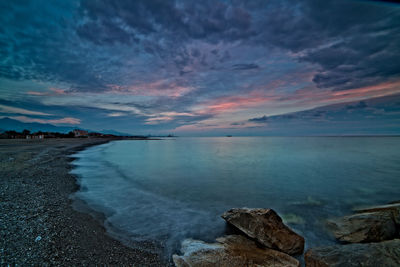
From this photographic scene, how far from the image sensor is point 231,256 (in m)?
3.81

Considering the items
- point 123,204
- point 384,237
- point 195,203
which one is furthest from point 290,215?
point 123,204

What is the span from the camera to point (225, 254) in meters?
3.87

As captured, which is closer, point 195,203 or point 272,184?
point 195,203

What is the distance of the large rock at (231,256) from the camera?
3675mm

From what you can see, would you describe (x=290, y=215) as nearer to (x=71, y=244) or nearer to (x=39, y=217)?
(x=71, y=244)

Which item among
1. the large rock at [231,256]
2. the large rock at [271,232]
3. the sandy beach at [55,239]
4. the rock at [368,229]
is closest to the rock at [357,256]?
the large rock at [231,256]

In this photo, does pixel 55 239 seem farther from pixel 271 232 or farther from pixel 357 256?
pixel 357 256

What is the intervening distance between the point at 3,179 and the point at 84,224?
7.73 metres

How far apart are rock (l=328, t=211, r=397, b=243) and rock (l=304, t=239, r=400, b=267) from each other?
131 centimetres

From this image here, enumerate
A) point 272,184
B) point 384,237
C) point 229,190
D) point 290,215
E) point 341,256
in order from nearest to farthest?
point 341,256 → point 384,237 → point 290,215 → point 229,190 → point 272,184

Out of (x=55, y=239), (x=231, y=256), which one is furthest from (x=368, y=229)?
(x=55, y=239)

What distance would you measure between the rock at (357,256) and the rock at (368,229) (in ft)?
4.31

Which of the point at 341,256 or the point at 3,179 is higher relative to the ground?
the point at 3,179

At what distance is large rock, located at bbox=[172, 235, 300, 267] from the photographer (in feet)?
12.1
